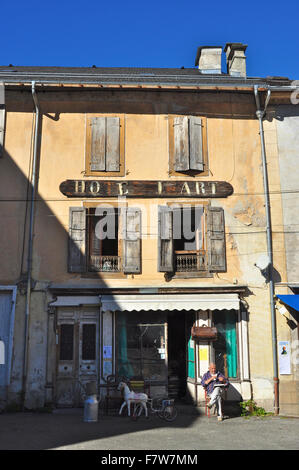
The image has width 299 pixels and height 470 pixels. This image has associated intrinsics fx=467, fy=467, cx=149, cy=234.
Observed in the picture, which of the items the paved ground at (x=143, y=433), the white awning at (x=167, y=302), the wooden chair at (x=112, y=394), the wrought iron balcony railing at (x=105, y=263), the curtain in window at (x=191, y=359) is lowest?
the paved ground at (x=143, y=433)

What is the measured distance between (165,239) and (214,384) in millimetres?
3703

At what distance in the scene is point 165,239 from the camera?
11.9 metres

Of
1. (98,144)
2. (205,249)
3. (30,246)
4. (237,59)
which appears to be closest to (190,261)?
(205,249)

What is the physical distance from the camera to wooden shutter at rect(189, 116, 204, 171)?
1224cm

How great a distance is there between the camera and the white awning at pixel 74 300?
11.5 meters

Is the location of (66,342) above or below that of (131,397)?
above

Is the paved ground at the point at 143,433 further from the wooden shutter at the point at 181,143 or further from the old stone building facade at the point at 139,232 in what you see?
the wooden shutter at the point at 181,143

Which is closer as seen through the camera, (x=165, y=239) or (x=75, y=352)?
(x=75, y=352)

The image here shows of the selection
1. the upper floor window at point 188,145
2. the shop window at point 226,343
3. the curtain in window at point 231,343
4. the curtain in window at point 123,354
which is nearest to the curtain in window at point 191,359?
the shop window at point 226,343

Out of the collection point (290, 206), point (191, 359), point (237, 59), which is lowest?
point (191, 359)

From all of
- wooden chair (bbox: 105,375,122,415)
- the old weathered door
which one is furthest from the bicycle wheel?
the old weathered door

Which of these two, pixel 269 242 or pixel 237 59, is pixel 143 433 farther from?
pixel 237 59

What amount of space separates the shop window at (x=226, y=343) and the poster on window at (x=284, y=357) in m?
1.06

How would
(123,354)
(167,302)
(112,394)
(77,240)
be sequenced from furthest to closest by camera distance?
(77,240)
(123,354)
(167,302)
(112,394)
